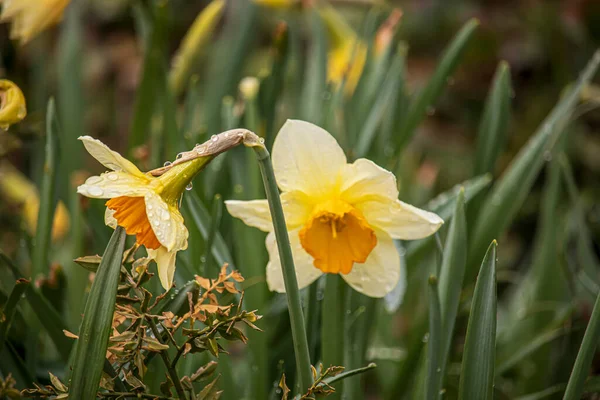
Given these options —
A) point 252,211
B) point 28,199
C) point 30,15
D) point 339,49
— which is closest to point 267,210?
point 252,211

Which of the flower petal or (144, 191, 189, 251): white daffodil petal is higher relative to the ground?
(144, 191, 189, 251): white daffodil petal

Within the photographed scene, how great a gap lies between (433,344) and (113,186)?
1.25 ft

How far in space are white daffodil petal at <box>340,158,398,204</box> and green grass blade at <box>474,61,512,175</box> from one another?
16.2 inches

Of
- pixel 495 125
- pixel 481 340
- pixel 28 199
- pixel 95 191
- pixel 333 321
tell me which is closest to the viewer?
pixel 95 191

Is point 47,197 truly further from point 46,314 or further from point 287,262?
point 287,262

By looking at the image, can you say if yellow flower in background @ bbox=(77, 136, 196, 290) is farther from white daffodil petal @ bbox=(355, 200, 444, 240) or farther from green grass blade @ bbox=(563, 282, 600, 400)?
green grass blade @ bbox=(563, 282, 600, 400)

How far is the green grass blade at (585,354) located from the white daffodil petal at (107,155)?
452 mm

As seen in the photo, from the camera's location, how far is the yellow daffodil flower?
67 centimetres

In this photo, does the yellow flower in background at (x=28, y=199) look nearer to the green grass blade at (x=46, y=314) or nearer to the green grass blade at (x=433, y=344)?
the green grass blade at (x=46, y=314)

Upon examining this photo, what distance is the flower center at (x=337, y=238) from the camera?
2.20ft

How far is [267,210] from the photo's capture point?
2.27 feet

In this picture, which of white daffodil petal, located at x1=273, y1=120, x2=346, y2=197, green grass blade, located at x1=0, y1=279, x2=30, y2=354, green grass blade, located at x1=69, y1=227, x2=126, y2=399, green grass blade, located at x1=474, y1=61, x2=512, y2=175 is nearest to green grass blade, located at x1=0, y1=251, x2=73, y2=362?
green grass blade, located at x1=0, y1=279, x2=30, y2=354

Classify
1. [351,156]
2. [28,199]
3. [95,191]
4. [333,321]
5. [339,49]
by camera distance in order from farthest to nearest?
[28,199]
[339,49]
[351,156]
[333,321]
[95,191]

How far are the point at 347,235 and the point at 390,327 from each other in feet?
2.07
